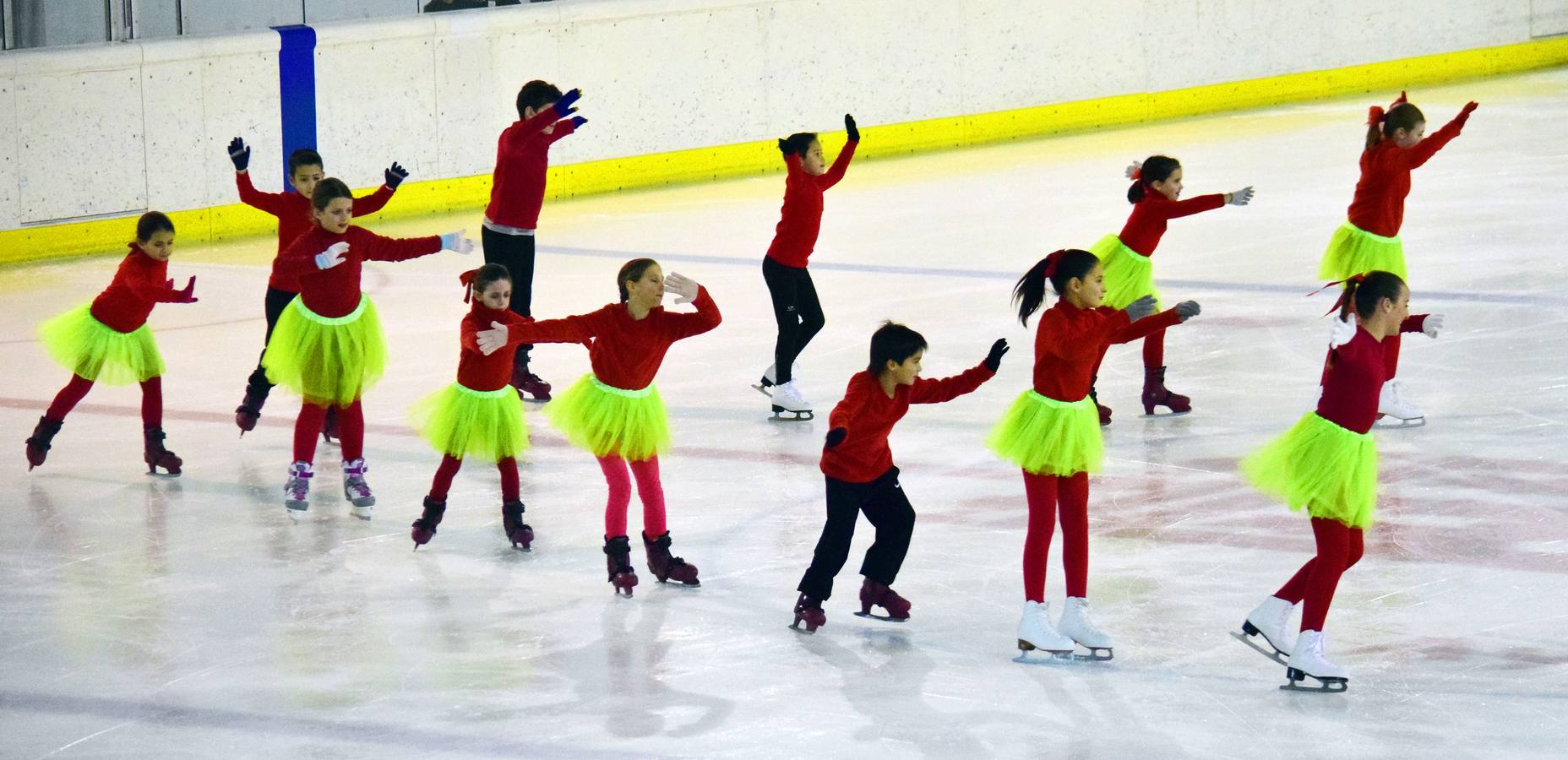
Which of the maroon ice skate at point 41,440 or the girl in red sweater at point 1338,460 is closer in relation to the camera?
the girl in red sweater at point 1338,460

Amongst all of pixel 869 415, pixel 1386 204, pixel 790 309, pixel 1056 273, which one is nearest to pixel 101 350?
pixel 790 309

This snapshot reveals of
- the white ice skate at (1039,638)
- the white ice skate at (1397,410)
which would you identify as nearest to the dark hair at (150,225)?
the white ice skate at (1039,638)

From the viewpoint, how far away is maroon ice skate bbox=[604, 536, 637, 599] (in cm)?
662

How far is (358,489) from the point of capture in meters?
7.63

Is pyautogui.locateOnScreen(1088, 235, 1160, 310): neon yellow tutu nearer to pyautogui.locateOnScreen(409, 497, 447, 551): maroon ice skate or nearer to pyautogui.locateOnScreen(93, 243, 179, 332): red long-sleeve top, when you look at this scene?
pyautogui.locateOnScreen(409, 497, 447, 551): maroon ice skate

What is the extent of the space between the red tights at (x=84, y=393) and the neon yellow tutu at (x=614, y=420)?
2.39m

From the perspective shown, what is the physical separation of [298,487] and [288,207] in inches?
53.3

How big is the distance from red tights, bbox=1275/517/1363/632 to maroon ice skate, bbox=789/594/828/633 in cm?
141

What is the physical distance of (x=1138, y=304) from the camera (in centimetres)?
572

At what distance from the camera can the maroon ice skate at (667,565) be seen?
6.70 m

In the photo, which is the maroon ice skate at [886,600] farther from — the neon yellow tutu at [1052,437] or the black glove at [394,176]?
the black glove at [394,176]

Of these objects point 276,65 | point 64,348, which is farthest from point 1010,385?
point 276,65

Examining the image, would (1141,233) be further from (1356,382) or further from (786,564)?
(1356,382)

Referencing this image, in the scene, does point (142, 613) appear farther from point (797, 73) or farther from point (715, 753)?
point (797, 73)
